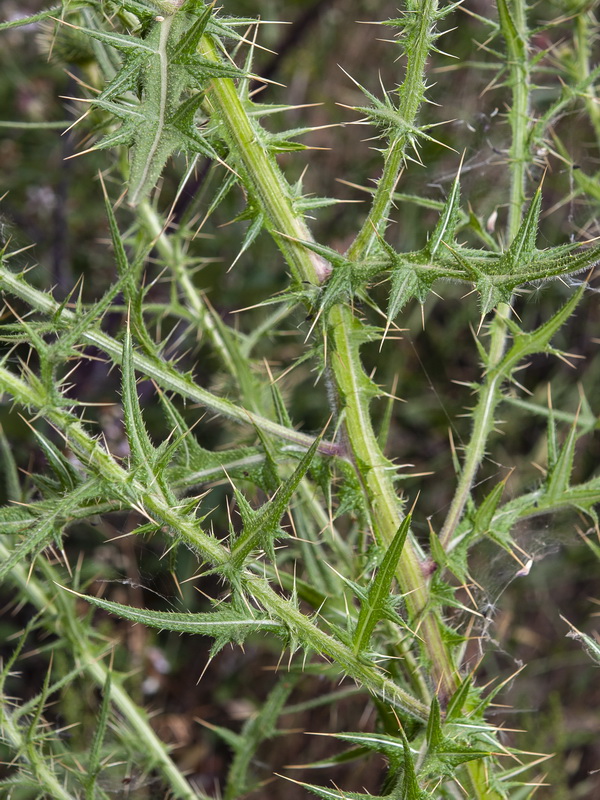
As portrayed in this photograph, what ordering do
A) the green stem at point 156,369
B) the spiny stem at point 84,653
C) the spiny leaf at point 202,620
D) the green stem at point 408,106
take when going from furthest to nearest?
the spiny stem at point 84,653 < the green stem at point 156,369 < the green stem at point 408,106 < the spiny leaf at point 202,620

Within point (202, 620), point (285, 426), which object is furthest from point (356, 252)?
point (202, 620)

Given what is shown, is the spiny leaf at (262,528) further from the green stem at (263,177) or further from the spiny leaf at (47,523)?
the green stem at (263,177)

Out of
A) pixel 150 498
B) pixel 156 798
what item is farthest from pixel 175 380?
pixel 156 798

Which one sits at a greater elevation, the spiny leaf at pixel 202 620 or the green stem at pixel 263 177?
the green stem at pixel 263 177

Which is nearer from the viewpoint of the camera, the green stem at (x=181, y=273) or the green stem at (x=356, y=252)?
the green stem at (x=356, y=252)

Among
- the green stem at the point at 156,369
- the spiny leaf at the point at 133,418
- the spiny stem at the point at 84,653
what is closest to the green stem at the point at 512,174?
the green stem at the point at 156,369

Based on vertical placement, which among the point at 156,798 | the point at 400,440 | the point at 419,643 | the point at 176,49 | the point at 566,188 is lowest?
the point at 400,440

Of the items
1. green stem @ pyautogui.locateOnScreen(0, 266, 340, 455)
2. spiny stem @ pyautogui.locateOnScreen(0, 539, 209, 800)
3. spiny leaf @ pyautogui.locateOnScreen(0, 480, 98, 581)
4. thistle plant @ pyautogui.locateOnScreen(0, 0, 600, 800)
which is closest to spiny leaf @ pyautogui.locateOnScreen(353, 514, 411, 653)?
thistle plant @ pyautogui.locateOnScreen(0, 0, 600, 800)

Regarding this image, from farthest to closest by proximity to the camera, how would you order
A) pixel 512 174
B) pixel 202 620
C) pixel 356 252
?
pixel 512 174 → pixel 356 252 → pixel 202 620

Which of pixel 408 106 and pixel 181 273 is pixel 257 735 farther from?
pixel 408 106

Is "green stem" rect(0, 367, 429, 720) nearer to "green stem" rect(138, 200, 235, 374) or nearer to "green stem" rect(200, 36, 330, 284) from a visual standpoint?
"green stem" rect(200, 36, 330, 284)

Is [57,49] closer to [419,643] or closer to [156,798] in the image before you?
[419,643]
